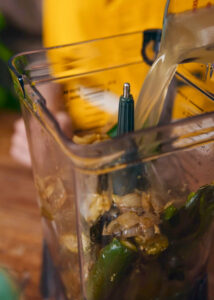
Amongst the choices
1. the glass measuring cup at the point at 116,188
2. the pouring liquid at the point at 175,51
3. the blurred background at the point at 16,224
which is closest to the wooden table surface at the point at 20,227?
the blurred background at the point at 16,224

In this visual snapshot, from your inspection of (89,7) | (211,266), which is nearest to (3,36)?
(89,7)

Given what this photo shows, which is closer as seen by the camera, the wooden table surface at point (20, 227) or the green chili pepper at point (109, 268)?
the green chili pepper at point (109, 268)

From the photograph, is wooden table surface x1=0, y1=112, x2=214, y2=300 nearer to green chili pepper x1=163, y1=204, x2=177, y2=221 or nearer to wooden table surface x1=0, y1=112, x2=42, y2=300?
wooden table surface x1=0, y1=112, x2=42, y2=300

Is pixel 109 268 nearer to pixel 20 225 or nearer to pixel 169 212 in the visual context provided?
pixel 169 212

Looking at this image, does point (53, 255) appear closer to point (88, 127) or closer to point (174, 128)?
point (88, 127)

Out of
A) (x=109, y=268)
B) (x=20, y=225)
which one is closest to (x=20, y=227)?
(x=20, y=225)

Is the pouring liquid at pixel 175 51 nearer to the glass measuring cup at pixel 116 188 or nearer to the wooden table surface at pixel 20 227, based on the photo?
the glass measuring cup at pixel 116 188
